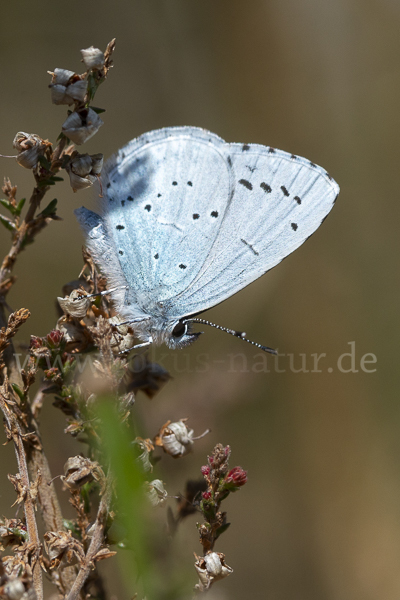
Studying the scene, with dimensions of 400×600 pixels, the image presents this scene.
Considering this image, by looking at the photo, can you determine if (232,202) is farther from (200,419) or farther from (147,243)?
(200,419)

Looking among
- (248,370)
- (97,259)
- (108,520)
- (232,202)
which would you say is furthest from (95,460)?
(248,370)

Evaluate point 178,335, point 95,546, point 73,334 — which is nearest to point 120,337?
point 73,334

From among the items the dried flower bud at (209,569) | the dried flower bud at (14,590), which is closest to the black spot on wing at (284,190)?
the dried flower bud at (209,569)

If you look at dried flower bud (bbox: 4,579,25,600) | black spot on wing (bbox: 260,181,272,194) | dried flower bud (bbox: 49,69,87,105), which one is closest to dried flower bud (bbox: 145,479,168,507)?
dried flower bud (bbox: 4,579,25,600)

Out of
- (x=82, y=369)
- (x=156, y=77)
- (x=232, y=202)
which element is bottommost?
(x=82, y=369)

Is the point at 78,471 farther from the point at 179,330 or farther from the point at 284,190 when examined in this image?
the point at 284,190

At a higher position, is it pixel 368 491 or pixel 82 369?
pixel 82 369
